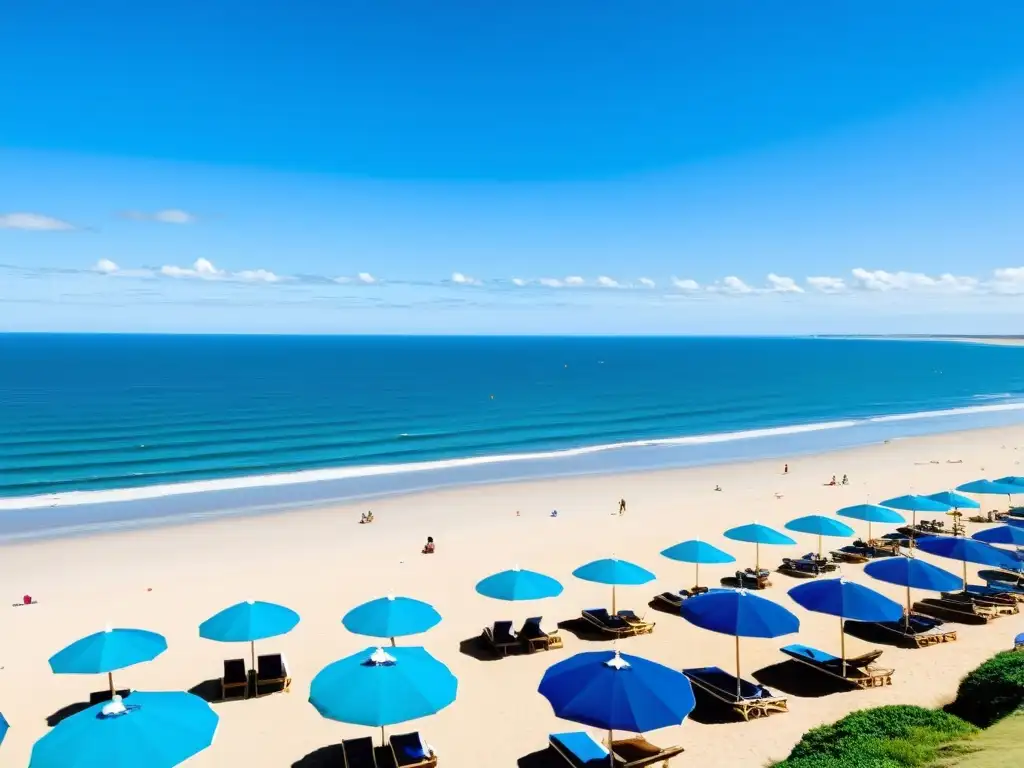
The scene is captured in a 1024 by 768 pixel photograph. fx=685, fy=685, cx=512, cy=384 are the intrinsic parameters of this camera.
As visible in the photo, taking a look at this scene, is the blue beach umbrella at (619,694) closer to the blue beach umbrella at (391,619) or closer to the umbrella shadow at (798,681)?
the blue beach umbrella at (391,619)

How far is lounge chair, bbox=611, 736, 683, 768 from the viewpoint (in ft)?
29.5

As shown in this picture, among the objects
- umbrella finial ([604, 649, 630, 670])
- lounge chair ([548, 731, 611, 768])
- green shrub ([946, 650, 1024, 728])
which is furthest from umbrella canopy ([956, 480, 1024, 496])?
umbrella finial ([604, 649, 630, 670])

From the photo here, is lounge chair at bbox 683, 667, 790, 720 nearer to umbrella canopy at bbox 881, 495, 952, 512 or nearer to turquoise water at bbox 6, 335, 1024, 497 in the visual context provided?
umbrella canopy at bbox 881, 495, 952, 512

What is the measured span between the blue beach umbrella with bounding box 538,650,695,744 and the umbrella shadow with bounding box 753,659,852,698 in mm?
4282

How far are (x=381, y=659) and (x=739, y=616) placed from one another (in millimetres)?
5610

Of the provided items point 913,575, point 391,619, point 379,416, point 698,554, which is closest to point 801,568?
point 698,554

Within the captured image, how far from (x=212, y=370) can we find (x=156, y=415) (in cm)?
6791

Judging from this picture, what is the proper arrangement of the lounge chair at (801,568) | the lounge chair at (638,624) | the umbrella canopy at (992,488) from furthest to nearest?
the umbrella canopy at (992,488)
the lounge chair at (801,568)
the lounge chair at (638,624)

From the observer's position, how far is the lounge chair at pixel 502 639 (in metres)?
13.4

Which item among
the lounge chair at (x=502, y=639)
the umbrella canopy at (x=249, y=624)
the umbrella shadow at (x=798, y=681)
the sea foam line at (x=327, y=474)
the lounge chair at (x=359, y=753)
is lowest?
the sea foam line at (x=327, y=474)

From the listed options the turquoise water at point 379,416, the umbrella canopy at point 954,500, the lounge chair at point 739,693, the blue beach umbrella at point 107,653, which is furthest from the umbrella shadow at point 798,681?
the turquoise water at point 379,416

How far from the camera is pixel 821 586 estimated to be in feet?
39.3

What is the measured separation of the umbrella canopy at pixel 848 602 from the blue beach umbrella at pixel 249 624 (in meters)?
8.86

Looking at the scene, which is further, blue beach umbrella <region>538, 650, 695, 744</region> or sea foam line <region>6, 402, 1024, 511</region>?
sea foam line <region>6, 402, 1024, 511</region>
